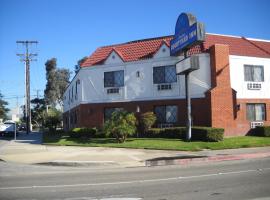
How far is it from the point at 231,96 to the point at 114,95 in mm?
9511

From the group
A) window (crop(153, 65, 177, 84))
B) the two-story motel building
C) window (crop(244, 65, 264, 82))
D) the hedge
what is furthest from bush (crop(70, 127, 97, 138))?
window (crop(244, 65, 264, 82))

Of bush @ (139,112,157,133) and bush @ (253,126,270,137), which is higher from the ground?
bush @ (139,112,157,133)

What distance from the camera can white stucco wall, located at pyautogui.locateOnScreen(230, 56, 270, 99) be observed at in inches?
1118

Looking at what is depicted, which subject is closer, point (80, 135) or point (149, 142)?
point (149, 142)

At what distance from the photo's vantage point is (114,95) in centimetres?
3116

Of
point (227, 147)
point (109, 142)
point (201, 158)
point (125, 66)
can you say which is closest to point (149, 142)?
point (109, 142)

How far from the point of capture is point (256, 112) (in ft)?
95.3

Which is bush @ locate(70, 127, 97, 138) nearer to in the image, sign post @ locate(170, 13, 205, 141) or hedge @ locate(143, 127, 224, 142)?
hedge @ locate(143, 127, 224, 142)

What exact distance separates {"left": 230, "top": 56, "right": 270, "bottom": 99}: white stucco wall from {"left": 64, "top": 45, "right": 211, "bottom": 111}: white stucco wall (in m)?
2.21

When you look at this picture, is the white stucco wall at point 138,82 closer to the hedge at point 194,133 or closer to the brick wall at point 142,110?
the brick wall at point 142,110

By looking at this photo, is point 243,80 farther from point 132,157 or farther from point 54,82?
point 54,82

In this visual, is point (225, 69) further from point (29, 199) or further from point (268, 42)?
point (29, 199)

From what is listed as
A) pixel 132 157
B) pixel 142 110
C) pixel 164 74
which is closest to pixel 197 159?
pixel 132 157

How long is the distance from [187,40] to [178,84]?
5.23 meters
